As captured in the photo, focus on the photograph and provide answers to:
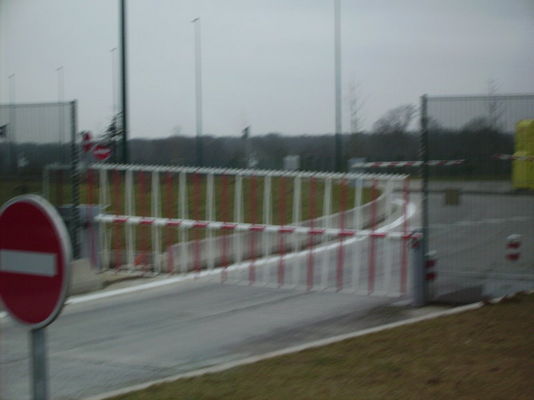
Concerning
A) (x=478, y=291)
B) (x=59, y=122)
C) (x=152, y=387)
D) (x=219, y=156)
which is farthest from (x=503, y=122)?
(x=219, y=156)

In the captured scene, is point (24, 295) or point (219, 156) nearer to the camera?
point (24, 295)

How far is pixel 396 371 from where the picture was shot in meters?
6.75

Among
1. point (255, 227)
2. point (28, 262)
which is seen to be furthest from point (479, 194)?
point (28, 262)

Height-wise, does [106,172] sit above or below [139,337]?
above

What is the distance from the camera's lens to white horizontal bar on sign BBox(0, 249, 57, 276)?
379cm

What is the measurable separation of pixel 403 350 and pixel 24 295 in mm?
4307

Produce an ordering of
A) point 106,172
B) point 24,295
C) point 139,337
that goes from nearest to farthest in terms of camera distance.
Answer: point 24,295 → point 139,337 → point 106,172

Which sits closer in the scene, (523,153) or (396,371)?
(396,371)

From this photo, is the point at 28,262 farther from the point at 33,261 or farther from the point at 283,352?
the point at 283,352

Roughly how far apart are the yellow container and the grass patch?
2.05 metres

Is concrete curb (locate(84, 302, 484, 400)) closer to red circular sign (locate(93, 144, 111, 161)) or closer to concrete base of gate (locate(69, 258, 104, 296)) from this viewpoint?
concrete base of gate (locate(69, 258, 104, 296))

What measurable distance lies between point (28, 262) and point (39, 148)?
917 centimetres

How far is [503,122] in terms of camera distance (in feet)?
32.3

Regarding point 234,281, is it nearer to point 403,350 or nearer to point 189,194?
point 189,194
